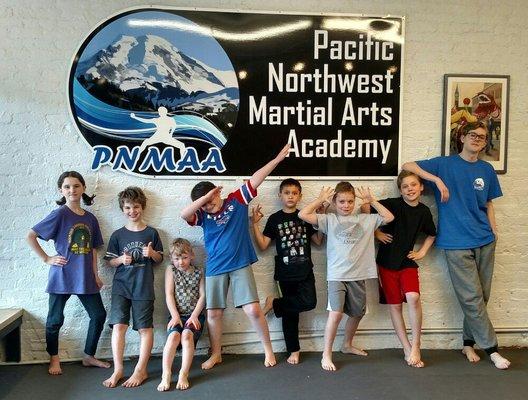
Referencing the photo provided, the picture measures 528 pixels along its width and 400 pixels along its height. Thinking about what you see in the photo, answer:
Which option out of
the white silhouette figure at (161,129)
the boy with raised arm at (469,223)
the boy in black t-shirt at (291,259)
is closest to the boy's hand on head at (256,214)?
the boy in black t-shirt at (291,259)

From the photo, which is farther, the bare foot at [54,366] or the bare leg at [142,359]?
the bare foot at [54,366]

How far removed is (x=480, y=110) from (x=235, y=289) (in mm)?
2376

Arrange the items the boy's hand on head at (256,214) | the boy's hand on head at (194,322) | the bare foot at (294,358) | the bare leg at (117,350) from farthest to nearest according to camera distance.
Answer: the boy's hand on head at (256,214), the bare foot at (294,358), the boy's hand on head at (194,322), the bare leg at (117,350)

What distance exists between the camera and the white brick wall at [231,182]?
340 cm

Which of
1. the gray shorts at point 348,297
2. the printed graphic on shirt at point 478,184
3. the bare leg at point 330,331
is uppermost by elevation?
the printed graphic on shirt at point 478,184

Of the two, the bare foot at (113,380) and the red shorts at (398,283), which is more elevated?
the red shorts at (398,283)

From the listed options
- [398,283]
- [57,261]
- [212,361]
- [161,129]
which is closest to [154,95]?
[161,129]

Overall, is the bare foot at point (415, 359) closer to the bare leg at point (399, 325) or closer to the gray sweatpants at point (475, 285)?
the bare leg at point (399, 325)

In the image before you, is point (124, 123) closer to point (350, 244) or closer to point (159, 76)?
point (159, 76)

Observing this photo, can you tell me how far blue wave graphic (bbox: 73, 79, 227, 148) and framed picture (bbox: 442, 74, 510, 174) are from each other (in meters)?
1.79

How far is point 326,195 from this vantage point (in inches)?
134

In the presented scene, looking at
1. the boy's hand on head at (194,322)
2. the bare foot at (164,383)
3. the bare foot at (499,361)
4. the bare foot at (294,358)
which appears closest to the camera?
the bare foot at (164,383)

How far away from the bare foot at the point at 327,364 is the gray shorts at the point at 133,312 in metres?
1.28

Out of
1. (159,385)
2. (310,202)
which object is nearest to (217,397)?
(159,385)
